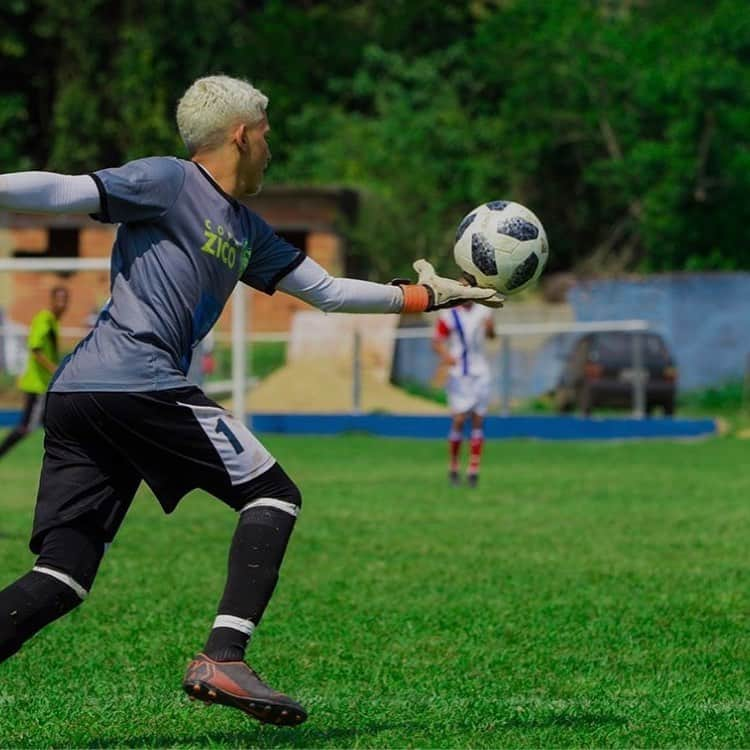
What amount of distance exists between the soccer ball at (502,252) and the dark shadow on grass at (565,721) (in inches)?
57.3

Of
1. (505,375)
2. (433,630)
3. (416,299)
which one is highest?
(416,299)

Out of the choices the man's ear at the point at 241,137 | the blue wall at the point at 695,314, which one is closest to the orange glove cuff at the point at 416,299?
the man's ear at the point at 241,137

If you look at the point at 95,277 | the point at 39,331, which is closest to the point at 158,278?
the point at 39,331

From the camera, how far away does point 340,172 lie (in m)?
43.8

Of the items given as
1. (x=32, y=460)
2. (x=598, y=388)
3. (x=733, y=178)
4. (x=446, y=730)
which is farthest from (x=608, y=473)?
(x=733, y=178)

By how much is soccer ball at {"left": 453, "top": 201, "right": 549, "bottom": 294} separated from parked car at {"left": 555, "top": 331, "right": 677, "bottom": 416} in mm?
21162

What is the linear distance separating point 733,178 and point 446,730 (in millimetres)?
32755

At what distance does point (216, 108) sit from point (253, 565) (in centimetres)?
141

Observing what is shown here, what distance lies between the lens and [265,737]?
17.8 feet

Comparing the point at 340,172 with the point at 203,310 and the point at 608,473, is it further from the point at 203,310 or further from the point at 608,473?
the point at 203,310

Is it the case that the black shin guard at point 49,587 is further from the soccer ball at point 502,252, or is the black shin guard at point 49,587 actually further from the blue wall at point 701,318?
the blue wall at point 701,318

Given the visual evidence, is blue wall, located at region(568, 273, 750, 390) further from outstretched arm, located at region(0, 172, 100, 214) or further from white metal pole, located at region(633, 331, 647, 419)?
outstretched arm, located at region(0, 172, 100, 214)

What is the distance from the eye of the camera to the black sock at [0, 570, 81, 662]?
516 centimetres

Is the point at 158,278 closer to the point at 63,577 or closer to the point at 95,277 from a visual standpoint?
the point at 63,577
